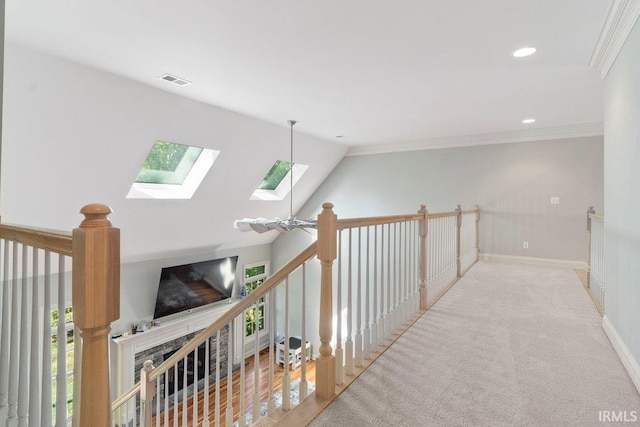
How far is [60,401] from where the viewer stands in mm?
1260

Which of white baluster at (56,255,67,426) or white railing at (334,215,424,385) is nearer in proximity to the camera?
white baluster at (56,255,67,426)

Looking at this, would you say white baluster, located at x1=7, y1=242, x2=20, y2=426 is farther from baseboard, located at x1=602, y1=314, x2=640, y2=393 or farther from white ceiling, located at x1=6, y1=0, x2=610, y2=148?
baseboard, located at x1=602, y1=314, x2=640, y2=393

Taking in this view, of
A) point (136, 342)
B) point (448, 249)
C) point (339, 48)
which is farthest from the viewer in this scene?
point (136, 342)

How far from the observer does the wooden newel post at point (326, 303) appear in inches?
74.4

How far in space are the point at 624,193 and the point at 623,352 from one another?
1.01 metres

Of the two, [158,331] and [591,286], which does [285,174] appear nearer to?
[158,331]

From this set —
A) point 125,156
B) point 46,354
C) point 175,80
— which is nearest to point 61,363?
point 46,354

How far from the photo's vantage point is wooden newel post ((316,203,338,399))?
1890mm

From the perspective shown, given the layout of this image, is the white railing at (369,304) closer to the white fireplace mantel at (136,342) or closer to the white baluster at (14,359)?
the white baluster at (14,359)

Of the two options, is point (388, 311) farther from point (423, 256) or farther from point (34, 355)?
point (34, 355)

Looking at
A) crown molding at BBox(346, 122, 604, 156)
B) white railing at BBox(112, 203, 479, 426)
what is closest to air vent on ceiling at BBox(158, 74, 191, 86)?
white railing at BBox(112, 203, 479, 426)

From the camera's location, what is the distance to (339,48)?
9.25ft

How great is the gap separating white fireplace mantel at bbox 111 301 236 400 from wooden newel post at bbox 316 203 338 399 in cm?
339

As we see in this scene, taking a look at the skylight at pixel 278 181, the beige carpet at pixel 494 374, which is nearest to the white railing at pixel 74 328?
the beige carpet at pixel 494 374
